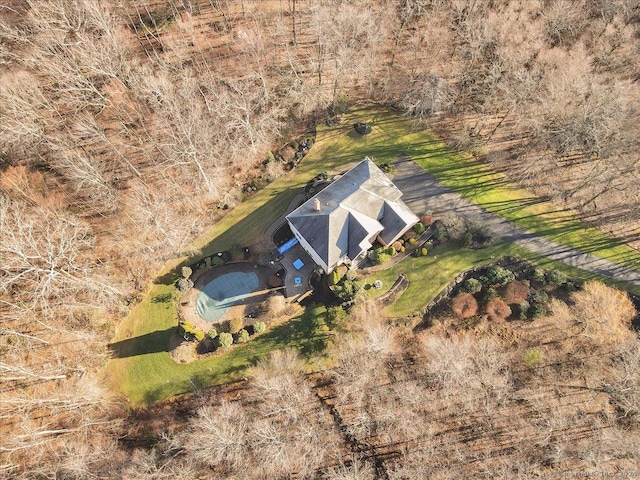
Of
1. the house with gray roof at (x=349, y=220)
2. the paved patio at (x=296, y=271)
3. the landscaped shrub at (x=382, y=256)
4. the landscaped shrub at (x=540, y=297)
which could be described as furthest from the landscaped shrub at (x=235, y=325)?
the landscaped shrub at (x=540, y=297)

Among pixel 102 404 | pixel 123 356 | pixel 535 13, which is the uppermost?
pixel 535 13

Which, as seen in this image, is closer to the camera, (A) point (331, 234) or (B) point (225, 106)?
(A) point (331, 234)

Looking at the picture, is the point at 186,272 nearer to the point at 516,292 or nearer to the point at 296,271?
the point at 296,271

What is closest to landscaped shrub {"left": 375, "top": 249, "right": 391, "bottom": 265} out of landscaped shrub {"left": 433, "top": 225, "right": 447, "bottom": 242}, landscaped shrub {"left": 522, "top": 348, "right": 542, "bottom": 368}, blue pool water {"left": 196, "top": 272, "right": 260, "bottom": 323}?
landscaped shrub {"left": 433, "top": 225, "right": 447, "bottom": 242}

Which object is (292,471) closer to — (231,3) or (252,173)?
(252,173)

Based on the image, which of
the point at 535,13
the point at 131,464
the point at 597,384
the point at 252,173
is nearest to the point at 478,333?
the point at 597,384

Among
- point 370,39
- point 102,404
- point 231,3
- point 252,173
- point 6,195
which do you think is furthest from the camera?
point 231,3

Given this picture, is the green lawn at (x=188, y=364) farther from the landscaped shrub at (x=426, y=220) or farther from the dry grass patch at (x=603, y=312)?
the dry grass patch at (x=603, y=312)
